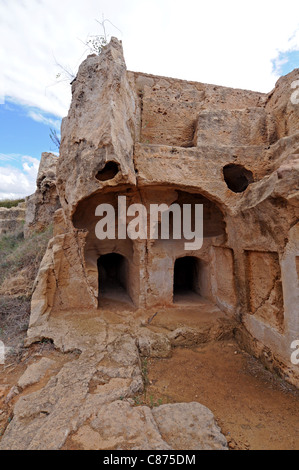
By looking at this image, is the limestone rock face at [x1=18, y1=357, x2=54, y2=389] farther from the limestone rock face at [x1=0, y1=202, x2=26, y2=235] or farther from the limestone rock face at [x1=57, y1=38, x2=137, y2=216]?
the limestone rock face at [x1=0, y1=202, x2=26, y2=235]

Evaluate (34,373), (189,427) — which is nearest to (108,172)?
(34,373)

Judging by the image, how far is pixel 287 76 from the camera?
475 centimetres

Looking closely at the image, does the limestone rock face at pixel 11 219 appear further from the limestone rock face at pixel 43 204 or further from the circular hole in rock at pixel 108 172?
the circular hole in rock at pixel 108 172

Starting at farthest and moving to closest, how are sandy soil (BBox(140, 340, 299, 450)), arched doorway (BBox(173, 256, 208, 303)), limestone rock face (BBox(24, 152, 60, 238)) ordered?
limestone rock face (BBox(24, 152, 60, 238)) → arched doorway (BBox(173, 256, 208, 303)) → sandy soil (BBox(140, 340, 299, 450))

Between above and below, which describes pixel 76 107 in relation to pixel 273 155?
above

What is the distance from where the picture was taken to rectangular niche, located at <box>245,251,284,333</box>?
3707mm

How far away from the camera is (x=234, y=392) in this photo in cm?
333

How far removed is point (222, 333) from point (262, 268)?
1.66 metres

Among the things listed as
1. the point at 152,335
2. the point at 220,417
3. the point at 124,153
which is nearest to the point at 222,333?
the point at 152,335

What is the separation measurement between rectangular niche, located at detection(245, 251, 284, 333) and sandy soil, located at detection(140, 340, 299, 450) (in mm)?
869

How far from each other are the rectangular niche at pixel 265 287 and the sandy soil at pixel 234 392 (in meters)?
0.87

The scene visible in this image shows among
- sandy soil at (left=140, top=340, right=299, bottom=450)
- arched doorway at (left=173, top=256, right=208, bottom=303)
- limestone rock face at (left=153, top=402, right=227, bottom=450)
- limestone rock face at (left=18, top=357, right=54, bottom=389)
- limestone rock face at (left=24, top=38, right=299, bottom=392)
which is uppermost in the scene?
limestone rock face at (left=24, top=38, right=299, bottom=392)

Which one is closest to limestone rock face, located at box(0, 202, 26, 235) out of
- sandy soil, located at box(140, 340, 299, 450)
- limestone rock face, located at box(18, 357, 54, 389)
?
limestone rock face, located at box(18, 357, 54, 389)

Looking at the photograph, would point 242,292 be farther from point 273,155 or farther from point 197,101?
point 197,101
